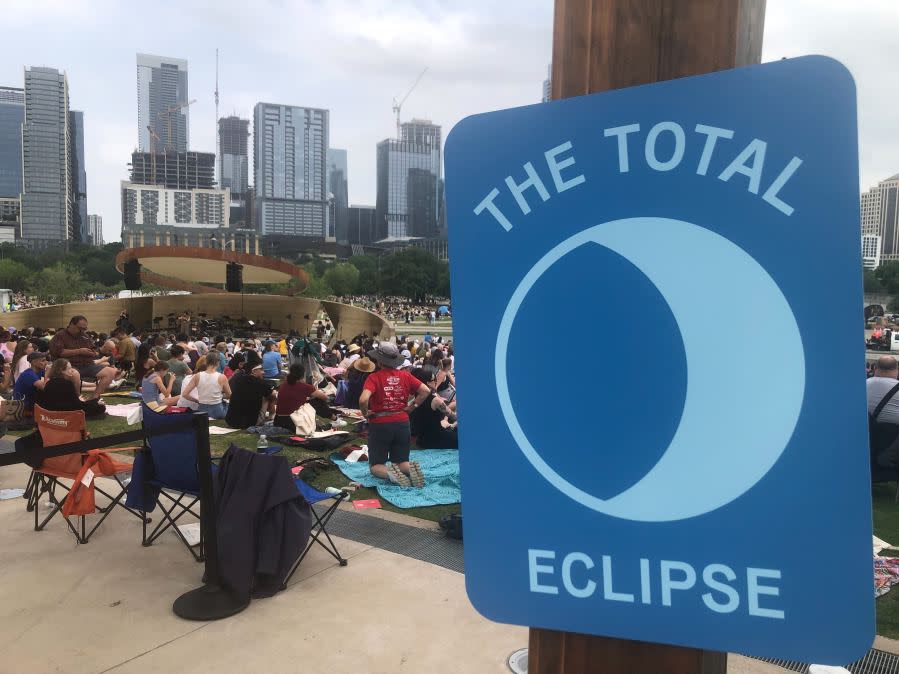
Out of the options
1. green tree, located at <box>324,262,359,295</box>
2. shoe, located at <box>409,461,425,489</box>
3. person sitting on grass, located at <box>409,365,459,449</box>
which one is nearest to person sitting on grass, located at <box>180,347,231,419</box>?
person sitting on grass, located at <box>409,365,459,449</box>

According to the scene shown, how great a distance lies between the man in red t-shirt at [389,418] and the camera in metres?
6.36

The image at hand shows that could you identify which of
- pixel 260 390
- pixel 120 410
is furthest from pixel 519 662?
pixel 120 410

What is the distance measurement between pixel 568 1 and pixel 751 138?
38cm

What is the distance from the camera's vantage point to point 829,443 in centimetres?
86

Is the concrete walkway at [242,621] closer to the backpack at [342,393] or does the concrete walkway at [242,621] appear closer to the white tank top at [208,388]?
the white tank top at [208,388]

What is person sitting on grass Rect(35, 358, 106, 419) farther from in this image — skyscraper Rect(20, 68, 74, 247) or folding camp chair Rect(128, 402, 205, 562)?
skyscraper Rect(20, 68, 74, 247)

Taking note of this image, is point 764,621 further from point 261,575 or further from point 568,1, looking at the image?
point 261,575

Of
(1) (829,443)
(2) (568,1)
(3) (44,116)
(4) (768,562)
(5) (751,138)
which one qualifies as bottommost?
(4) (768,562)

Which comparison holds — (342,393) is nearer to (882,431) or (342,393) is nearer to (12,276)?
(882,431)

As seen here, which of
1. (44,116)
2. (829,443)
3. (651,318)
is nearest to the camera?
(829,443)

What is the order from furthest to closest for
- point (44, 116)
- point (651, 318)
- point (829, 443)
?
point (44, 116) → point (651, 318) → point (829, 443)

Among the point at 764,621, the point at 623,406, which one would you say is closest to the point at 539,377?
the point at 623,406

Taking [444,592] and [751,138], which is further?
[444,592]

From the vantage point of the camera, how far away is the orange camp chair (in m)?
4.64
